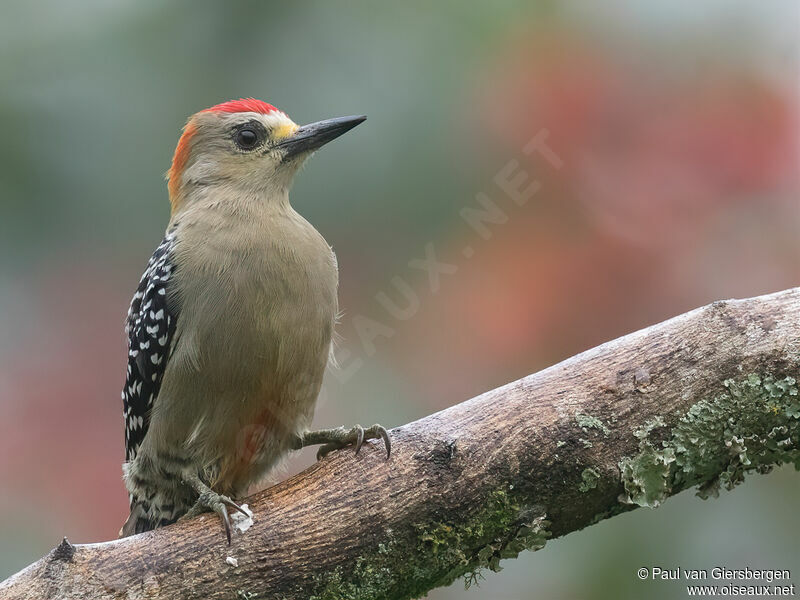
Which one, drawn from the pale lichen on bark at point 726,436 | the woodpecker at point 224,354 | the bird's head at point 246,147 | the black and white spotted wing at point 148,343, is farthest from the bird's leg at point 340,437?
the bird's head at point 246,147

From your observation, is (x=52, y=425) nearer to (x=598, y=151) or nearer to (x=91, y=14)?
(x=91, y=14)

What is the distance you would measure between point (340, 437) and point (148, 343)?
43.6 inches

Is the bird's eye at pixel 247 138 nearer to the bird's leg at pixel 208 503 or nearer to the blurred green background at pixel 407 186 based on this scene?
the blurred green background at pixel 407 186

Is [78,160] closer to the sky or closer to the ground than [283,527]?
closer to the sky

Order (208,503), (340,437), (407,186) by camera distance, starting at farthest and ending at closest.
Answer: (407,186) → (340,437) → (208,503)

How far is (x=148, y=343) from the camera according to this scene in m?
4.29

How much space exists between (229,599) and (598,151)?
3.79 meters

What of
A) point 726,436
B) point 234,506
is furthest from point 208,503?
point 726,436

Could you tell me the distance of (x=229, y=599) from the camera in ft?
11.0

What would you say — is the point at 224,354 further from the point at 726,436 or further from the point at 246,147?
the point at 726,436

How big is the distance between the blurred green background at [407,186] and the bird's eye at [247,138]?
0.95 metres

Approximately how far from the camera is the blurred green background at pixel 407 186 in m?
5.40

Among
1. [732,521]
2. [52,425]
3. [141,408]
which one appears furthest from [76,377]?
[732,521]

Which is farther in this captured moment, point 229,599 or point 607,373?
point 607,373
